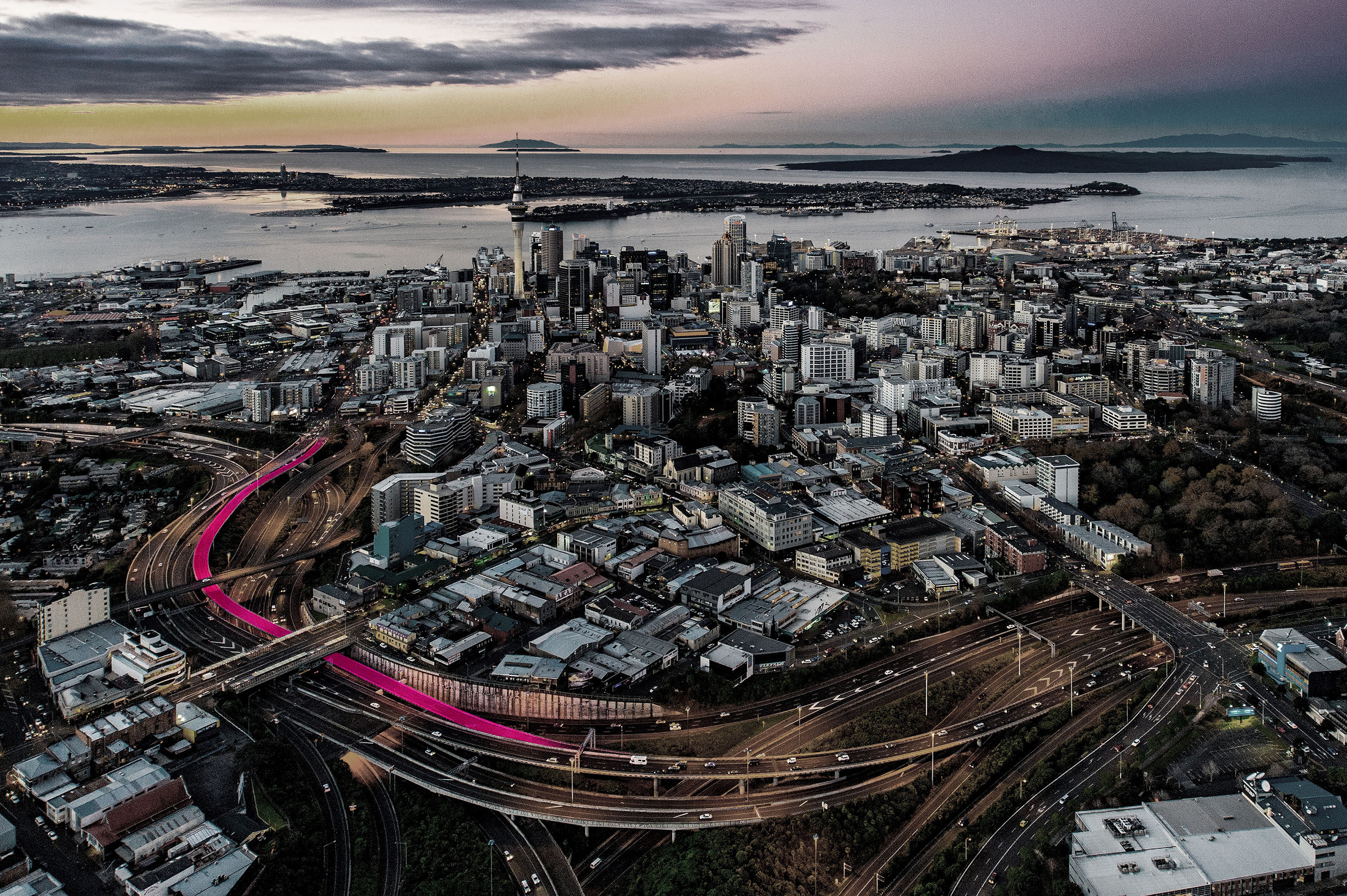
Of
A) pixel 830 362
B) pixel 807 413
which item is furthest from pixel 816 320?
pixel 807 413

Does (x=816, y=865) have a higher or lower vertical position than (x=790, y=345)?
lower

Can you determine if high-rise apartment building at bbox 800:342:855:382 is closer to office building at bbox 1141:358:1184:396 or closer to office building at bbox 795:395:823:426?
office building at bbox 795:395:823:426

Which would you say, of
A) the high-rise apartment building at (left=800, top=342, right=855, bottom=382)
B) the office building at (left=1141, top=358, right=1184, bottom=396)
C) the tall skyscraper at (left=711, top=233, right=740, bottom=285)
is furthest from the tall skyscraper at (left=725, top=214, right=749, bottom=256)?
the office building at (left=1141, top=358, right=1184, bottom=396)

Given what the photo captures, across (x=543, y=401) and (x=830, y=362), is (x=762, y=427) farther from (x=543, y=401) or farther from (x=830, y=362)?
(x=830, y=362)

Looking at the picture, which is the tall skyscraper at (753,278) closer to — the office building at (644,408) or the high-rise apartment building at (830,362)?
the high-rise apartment building at (830,362)

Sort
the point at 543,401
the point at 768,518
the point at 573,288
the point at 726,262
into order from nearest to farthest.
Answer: the point at 768,518 < the point at 543,401 < the point at 573,288 < the point at 726,262

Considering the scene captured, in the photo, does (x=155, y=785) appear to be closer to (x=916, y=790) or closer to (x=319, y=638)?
(x=319, y=638)

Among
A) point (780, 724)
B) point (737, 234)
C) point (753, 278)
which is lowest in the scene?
point (780, 724)
